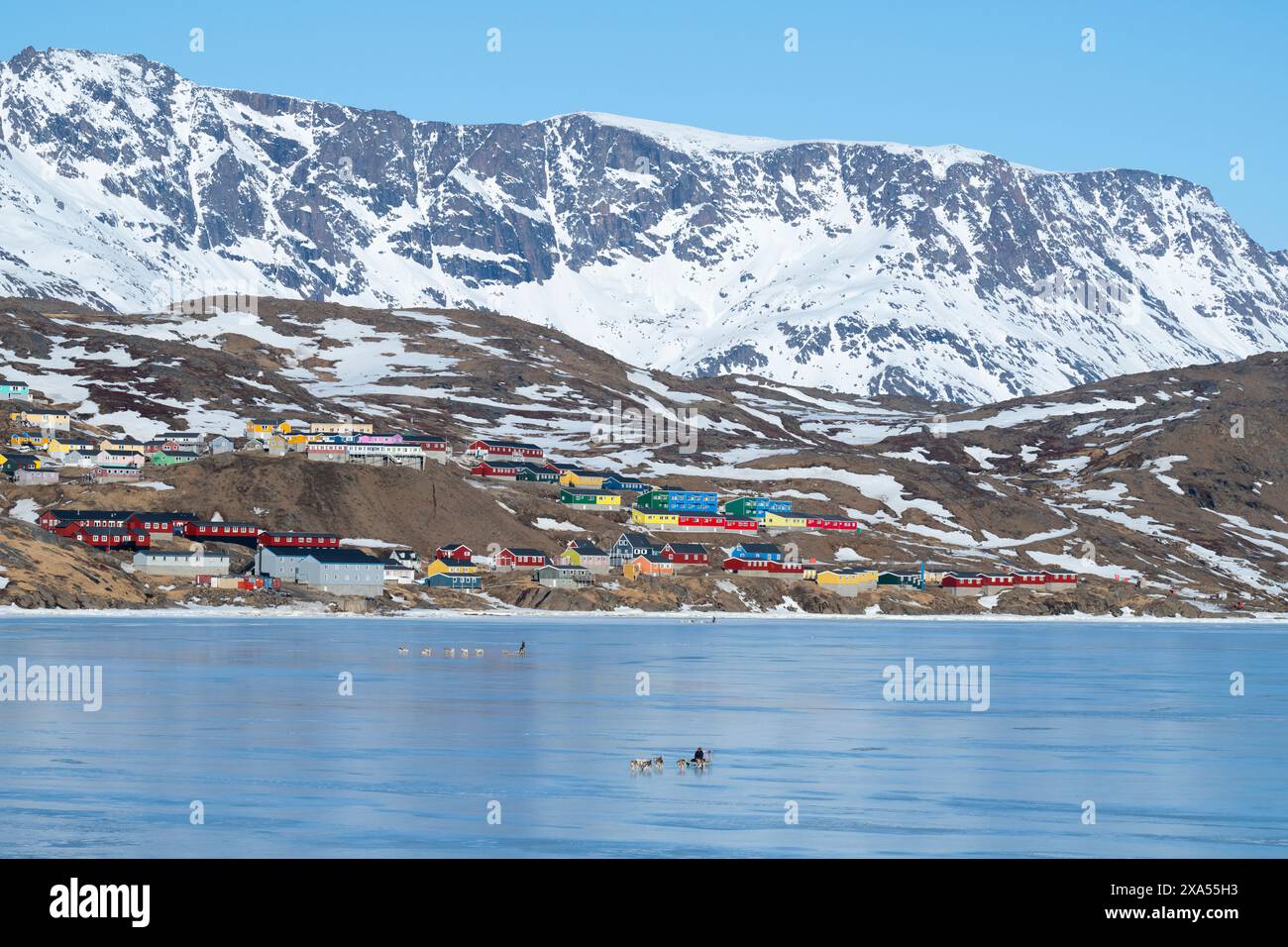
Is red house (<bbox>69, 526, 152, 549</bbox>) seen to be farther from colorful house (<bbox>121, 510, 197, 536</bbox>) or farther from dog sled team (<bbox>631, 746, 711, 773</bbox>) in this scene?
dog sled team (<bbox>631, 746, 711, 773</bbox>)

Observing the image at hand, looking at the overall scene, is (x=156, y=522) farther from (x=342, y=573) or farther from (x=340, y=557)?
(x=342, y=573)

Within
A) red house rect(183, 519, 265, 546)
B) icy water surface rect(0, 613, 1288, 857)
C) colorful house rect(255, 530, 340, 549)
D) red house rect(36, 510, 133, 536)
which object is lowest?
icy water surface rect(0, 613, 1288, 857)

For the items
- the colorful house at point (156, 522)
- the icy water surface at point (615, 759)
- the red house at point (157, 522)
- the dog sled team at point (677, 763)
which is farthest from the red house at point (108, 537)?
the dog sled team at point (677, 763)

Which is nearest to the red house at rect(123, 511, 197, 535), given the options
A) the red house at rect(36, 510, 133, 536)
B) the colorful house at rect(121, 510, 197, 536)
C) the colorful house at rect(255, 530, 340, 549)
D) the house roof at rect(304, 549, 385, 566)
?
the colorful house at rect(121, 510, 197, 536)

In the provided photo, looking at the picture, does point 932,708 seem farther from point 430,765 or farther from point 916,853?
point 916,853

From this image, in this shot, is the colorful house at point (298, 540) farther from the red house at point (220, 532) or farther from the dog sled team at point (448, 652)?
the dog sled team at point (448, 652)

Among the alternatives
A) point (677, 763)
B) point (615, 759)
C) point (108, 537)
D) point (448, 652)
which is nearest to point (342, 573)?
point (108, 537)
